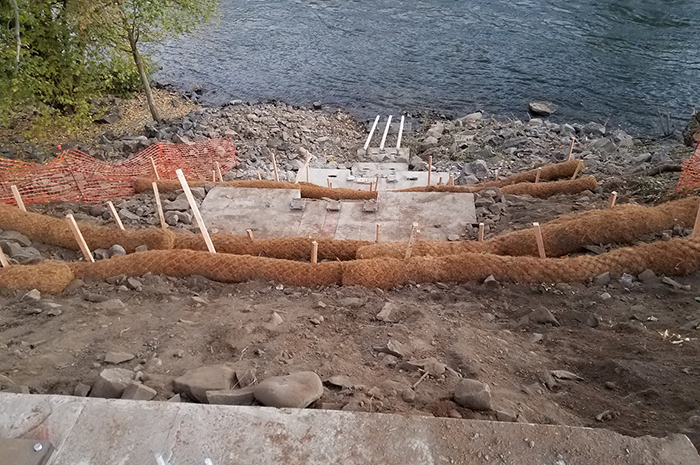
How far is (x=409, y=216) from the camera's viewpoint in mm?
9484

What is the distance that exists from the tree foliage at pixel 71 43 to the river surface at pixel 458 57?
5.22 meters

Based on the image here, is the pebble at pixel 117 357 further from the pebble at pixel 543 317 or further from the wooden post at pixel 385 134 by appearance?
the wooden post at pixel 385 134

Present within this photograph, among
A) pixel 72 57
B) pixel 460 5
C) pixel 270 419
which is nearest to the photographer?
pixel 270 419

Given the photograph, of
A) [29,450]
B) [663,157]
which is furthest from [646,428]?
[663,157]

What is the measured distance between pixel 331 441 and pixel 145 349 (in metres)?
2.62

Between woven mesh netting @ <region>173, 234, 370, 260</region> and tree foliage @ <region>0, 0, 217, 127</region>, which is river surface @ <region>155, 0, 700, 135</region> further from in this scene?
woven mesh netting @ <region>173, 234, 370, 260</region>

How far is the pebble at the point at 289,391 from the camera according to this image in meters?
3.71

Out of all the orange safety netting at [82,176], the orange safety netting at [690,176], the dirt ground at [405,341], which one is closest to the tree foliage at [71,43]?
the orange safety netting at [82,176]

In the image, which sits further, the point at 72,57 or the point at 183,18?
the point at 183,18

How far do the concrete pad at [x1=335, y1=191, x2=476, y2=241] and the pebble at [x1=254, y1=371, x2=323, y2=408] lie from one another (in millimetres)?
5120

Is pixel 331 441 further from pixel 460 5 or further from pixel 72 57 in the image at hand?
pixel 460 5

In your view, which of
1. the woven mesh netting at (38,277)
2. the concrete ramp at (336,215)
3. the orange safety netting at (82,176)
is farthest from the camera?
the orange safety netting at (82,176)

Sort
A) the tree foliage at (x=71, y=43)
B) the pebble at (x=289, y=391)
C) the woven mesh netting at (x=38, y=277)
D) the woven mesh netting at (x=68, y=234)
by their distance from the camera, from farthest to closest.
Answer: the tree foliage at (x=71, y=43) → the woven mesh netting at (x=68, y=234) → the woven mesh netting at (x=38, y=277) → the pebble at (x=289, y=391)

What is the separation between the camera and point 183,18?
1636 centimetres
